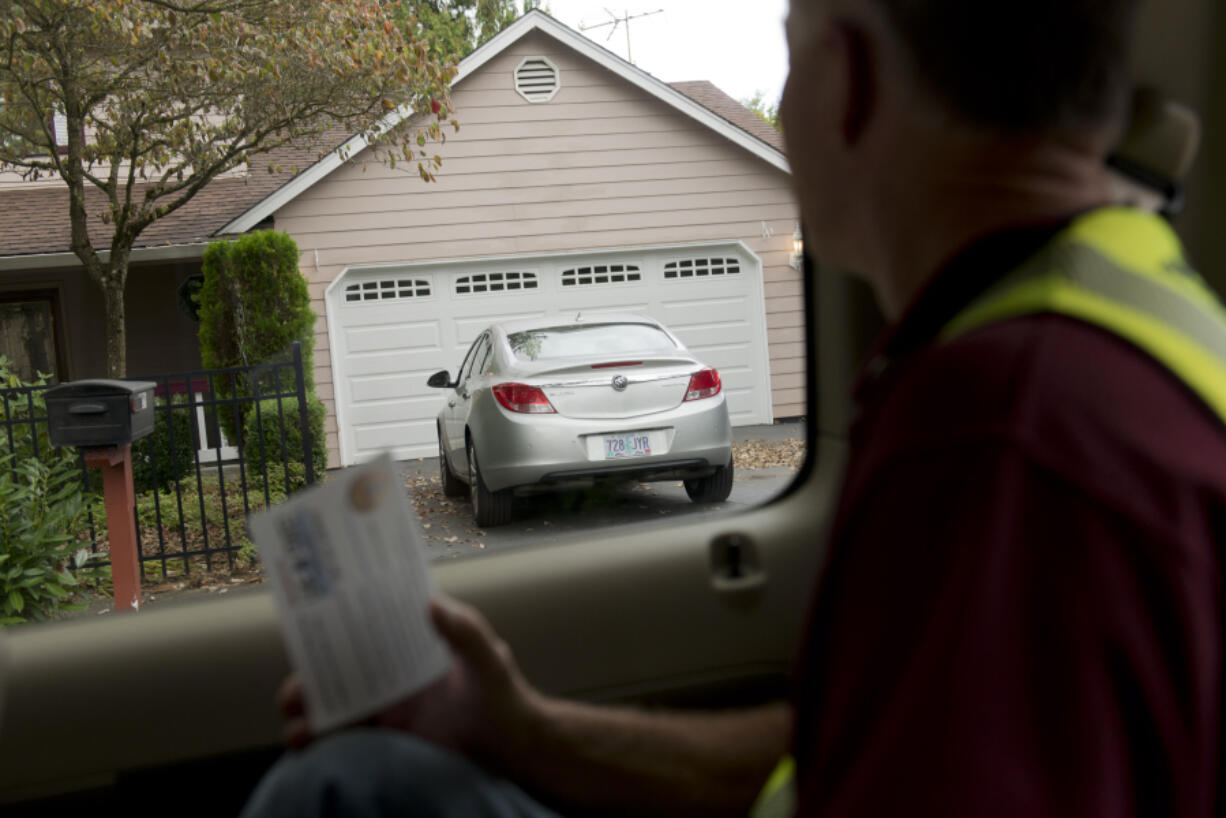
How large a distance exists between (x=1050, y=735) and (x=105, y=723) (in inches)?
58.5

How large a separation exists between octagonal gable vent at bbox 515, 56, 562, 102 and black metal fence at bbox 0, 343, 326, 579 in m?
4.38

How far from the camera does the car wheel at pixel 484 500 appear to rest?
16.4 ft

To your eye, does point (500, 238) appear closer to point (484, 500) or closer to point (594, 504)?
point (484, 500)

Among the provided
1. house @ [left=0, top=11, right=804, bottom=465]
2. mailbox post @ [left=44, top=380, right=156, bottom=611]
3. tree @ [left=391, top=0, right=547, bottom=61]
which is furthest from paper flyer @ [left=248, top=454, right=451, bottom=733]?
tree @ [left=391, top=0, right=547, bottom=61]

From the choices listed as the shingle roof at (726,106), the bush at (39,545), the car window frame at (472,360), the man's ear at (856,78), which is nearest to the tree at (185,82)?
the car window frame at (472,360)

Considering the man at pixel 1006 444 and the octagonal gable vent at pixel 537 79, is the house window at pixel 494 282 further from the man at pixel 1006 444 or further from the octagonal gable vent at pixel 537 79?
the man at pixel 1006 444

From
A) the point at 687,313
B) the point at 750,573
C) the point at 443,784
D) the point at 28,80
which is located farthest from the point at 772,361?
the point at 443,784

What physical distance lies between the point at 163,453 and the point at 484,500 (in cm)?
398

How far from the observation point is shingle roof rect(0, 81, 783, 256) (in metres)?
11.2

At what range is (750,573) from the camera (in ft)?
6.59

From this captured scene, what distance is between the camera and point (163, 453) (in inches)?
327

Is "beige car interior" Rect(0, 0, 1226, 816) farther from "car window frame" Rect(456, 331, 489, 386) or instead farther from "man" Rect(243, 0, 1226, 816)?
"car window frame" Rect(456, 331, 489, 386)

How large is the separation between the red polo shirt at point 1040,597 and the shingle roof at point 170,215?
435 inches

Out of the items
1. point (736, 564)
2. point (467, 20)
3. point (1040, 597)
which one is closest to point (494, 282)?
point (736, 564)
